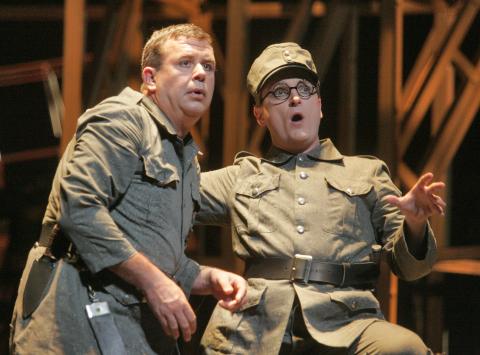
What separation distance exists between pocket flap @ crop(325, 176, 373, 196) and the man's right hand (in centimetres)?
88

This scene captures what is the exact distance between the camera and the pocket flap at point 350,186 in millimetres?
3137

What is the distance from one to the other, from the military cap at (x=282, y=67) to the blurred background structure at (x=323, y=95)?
4.18ft

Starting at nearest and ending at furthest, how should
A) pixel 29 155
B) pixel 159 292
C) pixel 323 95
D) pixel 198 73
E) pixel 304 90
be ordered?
pixel 159 292
pixel 198 73
pixel 304 90
pixel 323 95
pixel 29 155

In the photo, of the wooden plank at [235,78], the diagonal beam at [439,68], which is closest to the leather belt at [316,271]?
the wooden plank at [235,78]

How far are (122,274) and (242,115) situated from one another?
2212 mm

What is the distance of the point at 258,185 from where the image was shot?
320 centimetres

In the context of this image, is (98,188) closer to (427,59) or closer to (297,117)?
(297,117)

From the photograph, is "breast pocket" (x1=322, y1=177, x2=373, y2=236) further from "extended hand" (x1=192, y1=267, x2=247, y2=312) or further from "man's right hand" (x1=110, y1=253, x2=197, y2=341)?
"man's right hand" (x1=110, y1=253, x2=197, y2=341)

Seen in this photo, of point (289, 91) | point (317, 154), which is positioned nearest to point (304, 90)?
point (289, 91)

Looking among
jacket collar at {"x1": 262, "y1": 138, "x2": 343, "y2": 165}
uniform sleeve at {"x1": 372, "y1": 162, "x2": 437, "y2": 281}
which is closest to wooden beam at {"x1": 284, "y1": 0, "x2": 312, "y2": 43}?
jacket collar at {"x1": 262, "y1": 138, "x2": 343, "y2": 165}

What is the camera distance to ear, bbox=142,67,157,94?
9.51 feet

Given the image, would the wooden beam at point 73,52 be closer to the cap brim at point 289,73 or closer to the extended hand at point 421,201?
the cap brim at point 289,73

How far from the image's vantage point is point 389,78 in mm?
4621

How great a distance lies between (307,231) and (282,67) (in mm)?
606
